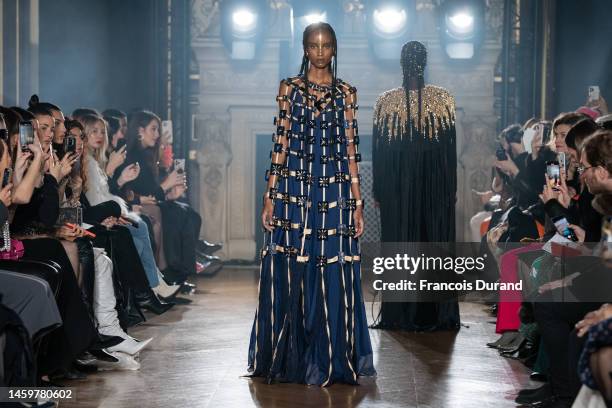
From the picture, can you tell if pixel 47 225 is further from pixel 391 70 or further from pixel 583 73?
pixel 391 70

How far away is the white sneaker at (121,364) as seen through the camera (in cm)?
511

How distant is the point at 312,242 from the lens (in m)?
4.90

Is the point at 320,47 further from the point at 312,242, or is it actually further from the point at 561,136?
the point at 561,136

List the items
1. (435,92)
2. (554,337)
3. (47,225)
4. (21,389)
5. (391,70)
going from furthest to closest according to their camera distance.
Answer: (391,70) < (435,92) < (47,225) < (554,337) < (21,389)

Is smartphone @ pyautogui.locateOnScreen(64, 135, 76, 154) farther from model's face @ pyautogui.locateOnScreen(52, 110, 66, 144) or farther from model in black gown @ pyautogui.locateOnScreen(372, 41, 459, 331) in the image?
model in black gown @ pyautogui.locateOnScreen(372, 41, 459, 331)

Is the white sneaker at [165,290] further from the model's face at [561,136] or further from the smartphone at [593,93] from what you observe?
the smartphone at [593,93]

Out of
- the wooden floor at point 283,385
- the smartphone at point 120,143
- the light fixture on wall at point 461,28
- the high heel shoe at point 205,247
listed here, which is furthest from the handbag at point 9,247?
the light fixture on wall at point 461,28

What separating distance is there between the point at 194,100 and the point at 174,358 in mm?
5949

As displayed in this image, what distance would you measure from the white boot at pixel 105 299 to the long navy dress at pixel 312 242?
2.75 feet

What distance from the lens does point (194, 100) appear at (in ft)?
36.1

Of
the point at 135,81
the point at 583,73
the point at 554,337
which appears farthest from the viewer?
the point at 135,81

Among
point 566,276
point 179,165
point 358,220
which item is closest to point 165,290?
point 179,165

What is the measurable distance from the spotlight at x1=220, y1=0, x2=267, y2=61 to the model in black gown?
4.37m

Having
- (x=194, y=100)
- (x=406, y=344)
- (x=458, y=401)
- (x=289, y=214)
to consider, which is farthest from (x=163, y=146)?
(x=458, y=401)
